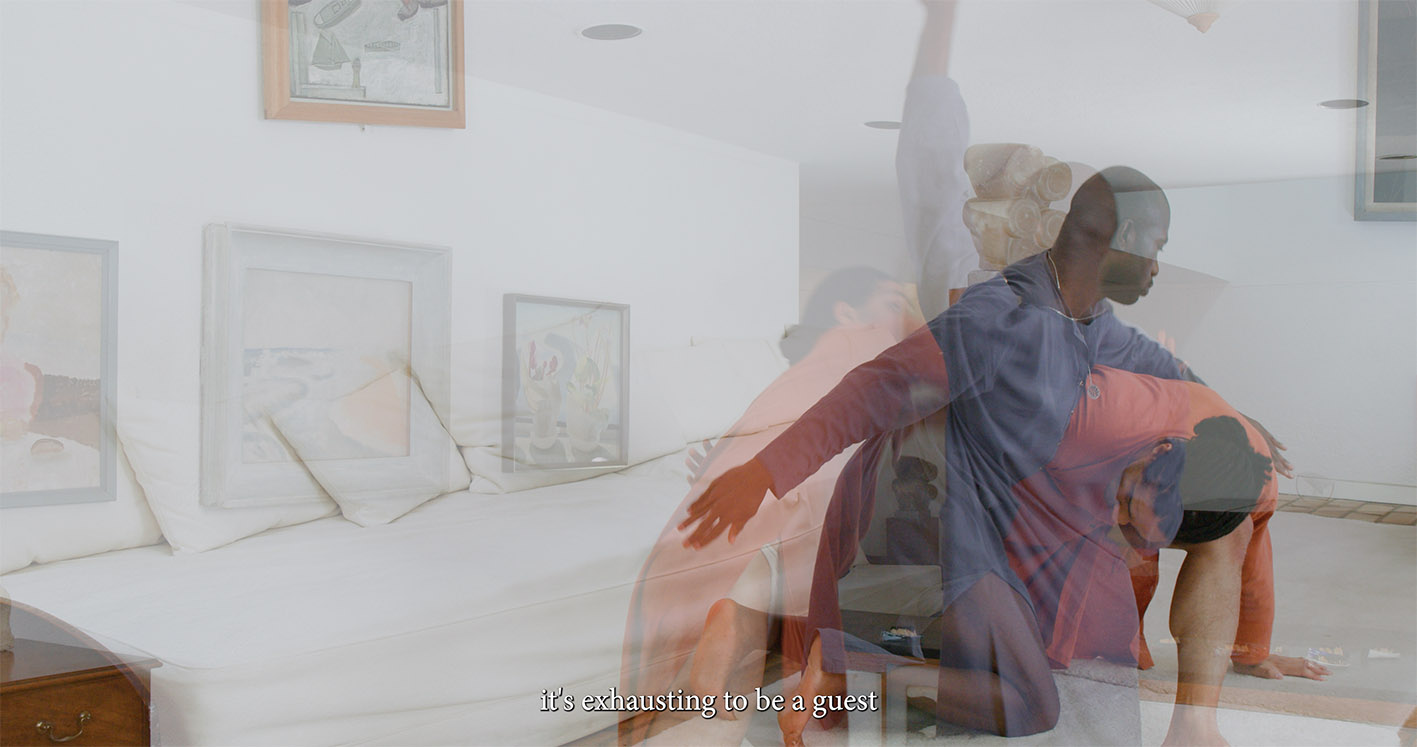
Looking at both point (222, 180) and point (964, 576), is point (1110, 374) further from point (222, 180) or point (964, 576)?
point (222, 180)

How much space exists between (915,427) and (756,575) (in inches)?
11.9

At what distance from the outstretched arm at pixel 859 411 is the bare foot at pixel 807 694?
24 centimetres

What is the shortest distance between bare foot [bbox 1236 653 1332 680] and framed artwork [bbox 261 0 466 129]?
1313 mm

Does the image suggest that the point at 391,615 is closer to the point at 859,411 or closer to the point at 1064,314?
the point at 859,411

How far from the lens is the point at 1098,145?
1.21 m

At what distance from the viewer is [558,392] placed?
1310 millimetres

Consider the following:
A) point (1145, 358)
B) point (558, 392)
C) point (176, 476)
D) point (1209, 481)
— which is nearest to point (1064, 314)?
point (1145, 358)

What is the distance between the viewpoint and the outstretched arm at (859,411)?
1.20 metres

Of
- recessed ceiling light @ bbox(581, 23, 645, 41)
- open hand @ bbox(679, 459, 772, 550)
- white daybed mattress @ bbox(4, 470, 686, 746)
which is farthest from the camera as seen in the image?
recessed ceiling light @ bbox(581, 23, 645, 41)

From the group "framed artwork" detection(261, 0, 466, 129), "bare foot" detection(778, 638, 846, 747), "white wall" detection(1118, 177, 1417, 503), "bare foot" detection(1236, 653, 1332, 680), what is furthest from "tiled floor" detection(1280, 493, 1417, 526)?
"framed artwork" detection(261, 0, 466, 129)

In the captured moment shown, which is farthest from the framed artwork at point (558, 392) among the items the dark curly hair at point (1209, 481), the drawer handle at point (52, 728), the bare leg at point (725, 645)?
the dark curly hair at point (1209, 481)

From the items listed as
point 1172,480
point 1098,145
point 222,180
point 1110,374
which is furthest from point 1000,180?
point 222,180

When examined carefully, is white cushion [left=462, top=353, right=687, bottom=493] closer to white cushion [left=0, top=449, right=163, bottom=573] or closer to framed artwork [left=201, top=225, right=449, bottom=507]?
framed artwork [left=201, top=225, right=449, bottom=507]

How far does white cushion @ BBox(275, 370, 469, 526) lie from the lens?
1259 mm
